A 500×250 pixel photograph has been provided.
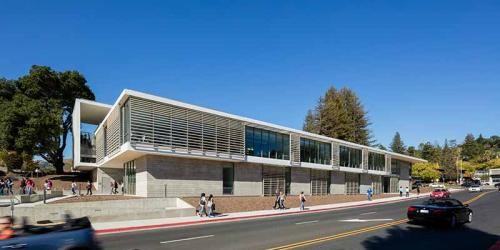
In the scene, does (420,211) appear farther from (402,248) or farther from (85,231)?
(85,231)

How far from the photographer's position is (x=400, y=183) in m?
84.0

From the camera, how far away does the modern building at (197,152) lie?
1300 inches

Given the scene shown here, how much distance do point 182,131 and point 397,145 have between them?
130830 mm

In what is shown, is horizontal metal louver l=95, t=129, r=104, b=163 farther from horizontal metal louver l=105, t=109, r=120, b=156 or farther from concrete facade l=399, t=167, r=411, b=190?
concrete facade l=399, t=167, r=411, b=190

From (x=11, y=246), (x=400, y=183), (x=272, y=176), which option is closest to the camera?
(x=11, y=246)

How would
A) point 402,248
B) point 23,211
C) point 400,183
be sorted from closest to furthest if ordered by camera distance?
point 402,248
point 23,211
point 400,183

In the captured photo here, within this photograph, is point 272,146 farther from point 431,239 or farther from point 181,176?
point 431,239

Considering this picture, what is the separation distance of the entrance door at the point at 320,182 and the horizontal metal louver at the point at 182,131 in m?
15.5

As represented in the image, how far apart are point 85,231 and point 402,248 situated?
899 centimetres

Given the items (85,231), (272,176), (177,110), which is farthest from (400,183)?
(85,231)

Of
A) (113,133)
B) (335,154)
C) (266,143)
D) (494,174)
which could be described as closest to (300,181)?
(266,143)

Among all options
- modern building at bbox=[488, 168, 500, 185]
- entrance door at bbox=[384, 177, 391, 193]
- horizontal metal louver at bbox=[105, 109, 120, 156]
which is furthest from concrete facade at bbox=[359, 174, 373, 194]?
modern building at bbox=[488, 168, 500, 185]

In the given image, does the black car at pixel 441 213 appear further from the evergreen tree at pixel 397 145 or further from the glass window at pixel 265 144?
the evergreen tree at pixel 397 145

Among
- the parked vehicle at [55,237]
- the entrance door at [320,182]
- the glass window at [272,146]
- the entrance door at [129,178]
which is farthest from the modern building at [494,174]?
the parked vehicle at [55,237]
